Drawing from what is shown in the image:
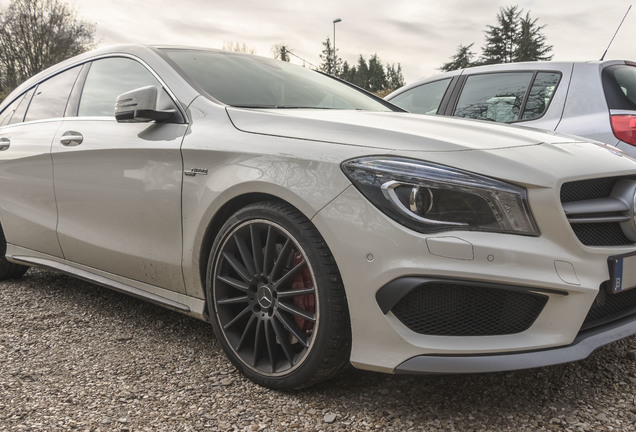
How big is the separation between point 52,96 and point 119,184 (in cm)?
130

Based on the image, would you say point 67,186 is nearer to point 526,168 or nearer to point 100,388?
point 100,388

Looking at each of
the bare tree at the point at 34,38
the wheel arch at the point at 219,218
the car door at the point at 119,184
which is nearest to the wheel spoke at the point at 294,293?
the wheel arch at the point at 219,218

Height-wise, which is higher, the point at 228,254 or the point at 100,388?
the point at 228,254

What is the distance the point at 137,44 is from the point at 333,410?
2.18 m

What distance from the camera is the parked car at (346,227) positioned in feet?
5.91

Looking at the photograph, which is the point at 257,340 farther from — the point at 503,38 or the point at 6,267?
the point at 503,38

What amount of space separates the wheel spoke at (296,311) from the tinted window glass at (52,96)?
2124 mm

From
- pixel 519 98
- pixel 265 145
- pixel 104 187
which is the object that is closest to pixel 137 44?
pixel 104 187

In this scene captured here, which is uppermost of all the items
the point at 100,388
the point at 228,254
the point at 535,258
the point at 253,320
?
the point at 535,258

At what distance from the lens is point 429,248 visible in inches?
70.2

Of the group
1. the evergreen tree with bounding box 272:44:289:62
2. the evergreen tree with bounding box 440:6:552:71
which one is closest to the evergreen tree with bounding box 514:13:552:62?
the evergreen tree with bounding box 440:6:552:71

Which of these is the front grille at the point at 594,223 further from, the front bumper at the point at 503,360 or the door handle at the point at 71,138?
the door handle at the point at 71,138

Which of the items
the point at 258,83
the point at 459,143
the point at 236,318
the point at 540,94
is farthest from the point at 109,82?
the point at 540,94

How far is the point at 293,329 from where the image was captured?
2.13 meters
